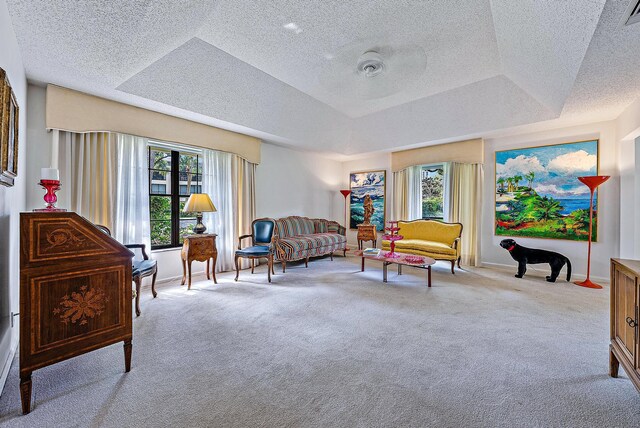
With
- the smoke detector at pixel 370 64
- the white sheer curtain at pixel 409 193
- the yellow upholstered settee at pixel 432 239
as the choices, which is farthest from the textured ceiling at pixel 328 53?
the yellow upholstered settee at pixel 432 239

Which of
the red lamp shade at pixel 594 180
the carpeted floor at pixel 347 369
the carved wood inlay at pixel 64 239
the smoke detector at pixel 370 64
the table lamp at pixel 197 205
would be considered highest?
the smoke detector at pixel 370 64

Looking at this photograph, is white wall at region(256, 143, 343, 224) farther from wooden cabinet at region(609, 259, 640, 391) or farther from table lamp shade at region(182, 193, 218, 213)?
wooden cabinet at region(609, 259, 640, 391)

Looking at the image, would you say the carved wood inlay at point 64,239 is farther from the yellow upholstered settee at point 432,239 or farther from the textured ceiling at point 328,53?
the yellow upholstered settee at point 432,239

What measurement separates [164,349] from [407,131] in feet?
18.0

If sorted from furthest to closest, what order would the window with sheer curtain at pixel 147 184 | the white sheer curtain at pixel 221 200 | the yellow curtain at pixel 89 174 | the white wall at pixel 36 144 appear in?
the white sheer curtain at pixel 221 200 → the window with sheer curtain at pixel 147 184 → the yellow curtain at pixel 89 174 → the white wall at pixel 36 144

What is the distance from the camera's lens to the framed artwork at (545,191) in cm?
450

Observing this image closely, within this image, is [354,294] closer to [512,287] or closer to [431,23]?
[512,287]

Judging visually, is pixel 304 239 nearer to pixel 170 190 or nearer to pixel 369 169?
pixel 170 190

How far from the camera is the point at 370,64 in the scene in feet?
9.05

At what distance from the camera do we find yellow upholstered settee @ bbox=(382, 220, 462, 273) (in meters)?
4.99

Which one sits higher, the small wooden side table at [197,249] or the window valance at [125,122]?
the window valance at [125,122]

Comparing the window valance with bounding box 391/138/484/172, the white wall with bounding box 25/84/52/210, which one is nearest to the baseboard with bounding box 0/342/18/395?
the white wall with bounding box 25/84/52/210

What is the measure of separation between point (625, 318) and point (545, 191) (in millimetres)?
3839

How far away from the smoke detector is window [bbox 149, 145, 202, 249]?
133 inches
